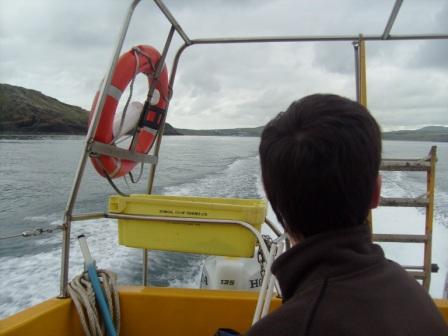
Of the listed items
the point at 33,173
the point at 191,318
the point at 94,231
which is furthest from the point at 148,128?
the point at 33,173

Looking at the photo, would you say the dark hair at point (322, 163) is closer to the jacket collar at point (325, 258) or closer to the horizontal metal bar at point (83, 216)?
the jacket collar at point (325, 258)

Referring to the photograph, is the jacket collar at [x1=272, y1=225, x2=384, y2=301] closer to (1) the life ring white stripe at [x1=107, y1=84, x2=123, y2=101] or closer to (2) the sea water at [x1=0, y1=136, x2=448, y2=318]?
(2) the sea water at [x1=0, y1=136, x2=448, y2=318]

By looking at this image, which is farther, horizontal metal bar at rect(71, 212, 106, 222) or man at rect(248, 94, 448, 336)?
horizontal metal bar at rect(71, 212, 106, 222)

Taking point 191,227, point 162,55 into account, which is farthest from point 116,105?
point 191,227

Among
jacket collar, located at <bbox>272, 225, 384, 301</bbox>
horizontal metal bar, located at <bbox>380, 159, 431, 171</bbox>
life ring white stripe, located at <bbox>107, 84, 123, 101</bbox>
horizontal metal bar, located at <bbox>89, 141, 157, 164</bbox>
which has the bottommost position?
horizontal metal bar, located at <bbox>380, 159, 431, 171</bbox>

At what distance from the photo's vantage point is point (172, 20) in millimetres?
2232

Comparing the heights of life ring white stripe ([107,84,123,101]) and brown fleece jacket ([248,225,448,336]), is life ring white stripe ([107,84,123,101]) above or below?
above

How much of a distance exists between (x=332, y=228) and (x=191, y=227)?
3.80 feet

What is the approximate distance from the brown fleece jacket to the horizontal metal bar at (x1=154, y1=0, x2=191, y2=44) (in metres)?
1.62

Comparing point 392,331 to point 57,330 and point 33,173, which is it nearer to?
point 57,330

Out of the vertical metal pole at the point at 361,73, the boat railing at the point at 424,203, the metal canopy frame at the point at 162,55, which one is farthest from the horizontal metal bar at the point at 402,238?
the metal canopy frame at the point at 162,55

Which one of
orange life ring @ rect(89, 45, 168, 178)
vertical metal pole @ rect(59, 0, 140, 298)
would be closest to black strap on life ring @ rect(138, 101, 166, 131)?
orange life ring @ rect(89, 45, 168, 178)

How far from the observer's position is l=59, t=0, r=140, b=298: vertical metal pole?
1.70 metres

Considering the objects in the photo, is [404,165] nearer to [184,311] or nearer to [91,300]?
[184,311]
